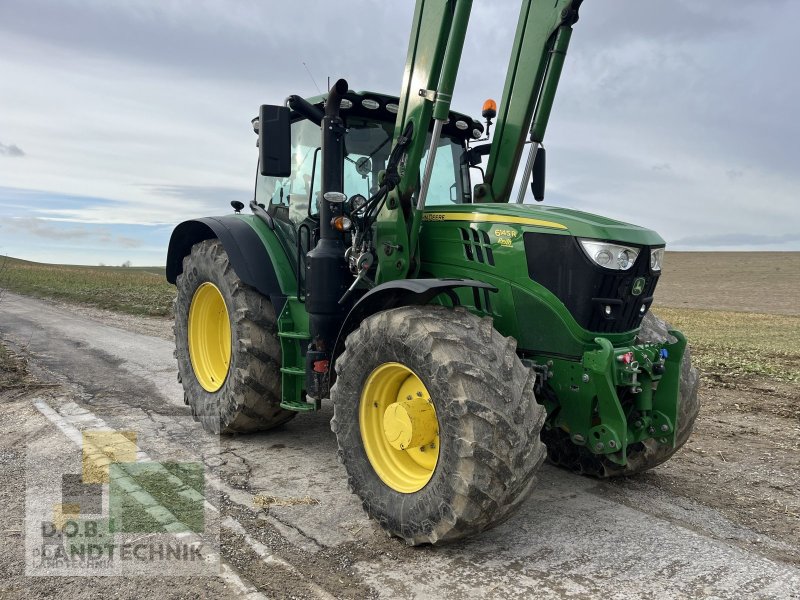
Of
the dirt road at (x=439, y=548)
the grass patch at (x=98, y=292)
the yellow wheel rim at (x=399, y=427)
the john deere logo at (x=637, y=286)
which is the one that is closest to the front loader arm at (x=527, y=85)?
the john deere logo at (x=637, y=286)

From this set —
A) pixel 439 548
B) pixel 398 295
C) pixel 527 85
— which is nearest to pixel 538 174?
pixel 527 85

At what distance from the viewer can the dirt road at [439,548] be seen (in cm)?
309

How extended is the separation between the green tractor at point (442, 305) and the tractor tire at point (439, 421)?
0.01m

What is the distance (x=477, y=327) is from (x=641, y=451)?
1.89 metres

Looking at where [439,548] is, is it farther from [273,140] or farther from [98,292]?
[98,292]

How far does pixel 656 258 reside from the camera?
4.04 metres

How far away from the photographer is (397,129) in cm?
428

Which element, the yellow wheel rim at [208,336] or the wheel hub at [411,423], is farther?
the yellow wheel rim at [208,336]

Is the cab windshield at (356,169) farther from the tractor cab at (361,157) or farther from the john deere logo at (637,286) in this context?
the john deere logo at (637,286)

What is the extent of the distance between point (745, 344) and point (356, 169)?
10.6 metres

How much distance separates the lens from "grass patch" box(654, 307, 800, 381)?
29.3 feet

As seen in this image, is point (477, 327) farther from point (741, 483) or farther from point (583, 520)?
point (741, 483)

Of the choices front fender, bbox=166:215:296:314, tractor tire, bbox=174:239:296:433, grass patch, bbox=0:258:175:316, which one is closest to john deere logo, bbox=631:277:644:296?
front fender, bbox=166:215:296:314

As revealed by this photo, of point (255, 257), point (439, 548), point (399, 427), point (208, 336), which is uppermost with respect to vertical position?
point (255, 257)
